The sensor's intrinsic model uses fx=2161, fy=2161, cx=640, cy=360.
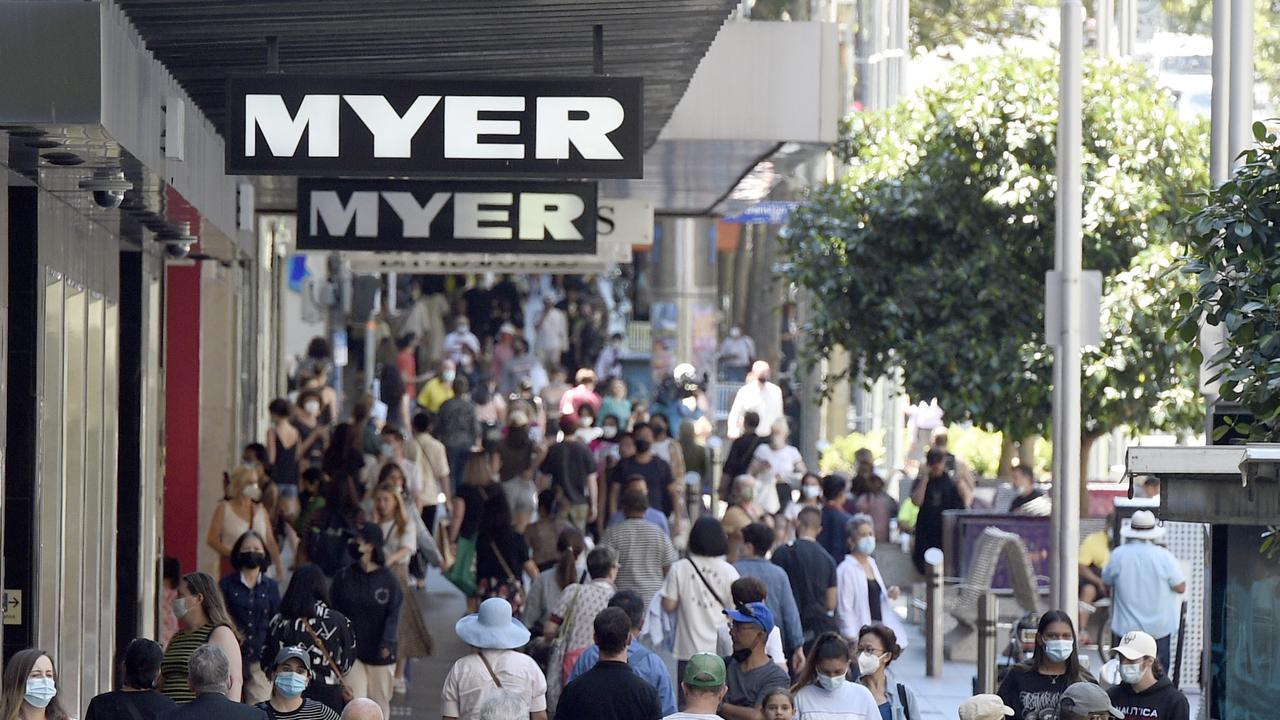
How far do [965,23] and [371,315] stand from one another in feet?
41.3

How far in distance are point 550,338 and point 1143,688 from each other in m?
25.9

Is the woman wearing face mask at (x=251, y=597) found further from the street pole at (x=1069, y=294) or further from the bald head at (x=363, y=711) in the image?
the street pole at (x=1069, y=294)

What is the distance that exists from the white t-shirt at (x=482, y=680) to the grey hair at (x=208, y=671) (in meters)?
1.74

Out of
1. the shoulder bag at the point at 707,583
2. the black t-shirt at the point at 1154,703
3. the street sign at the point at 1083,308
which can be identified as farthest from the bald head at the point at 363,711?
the street sign at the point at 1083,308

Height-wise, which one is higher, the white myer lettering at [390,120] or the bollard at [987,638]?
the white myer lettering at [390,120]

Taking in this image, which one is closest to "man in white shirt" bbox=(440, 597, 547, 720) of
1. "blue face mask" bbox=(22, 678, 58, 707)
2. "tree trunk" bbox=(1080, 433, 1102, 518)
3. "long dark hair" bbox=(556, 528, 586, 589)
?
"blue face mask" bbox=(22, 678, 58, 707)

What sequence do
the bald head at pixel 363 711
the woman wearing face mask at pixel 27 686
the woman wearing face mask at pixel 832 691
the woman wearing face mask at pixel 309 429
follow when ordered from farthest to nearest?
the woman wearing face mask at pixel 309 429, the woman wearing face mask at pixel 832 691, the woman wearing face mask at pixel 27 686, the bald head at pixel 363 711

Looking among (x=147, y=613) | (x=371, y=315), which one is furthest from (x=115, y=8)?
(x=371, y=315)

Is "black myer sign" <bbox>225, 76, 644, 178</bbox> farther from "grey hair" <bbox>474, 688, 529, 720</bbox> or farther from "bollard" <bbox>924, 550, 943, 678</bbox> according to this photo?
"bollard" <bbox>924, 550, 943, 678</bbox>

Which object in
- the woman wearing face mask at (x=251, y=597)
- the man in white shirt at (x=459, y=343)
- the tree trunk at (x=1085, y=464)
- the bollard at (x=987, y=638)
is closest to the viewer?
the woman wearing face mask at (x=251, y=597)

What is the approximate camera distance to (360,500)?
18547 mm

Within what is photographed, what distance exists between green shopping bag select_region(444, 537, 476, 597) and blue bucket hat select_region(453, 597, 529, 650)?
6169mm

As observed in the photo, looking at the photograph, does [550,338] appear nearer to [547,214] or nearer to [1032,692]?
[547,214]

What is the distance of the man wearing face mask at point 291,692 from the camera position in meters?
9.38
